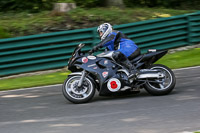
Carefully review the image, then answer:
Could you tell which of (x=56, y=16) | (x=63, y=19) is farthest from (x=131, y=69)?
(x=56, y=16)

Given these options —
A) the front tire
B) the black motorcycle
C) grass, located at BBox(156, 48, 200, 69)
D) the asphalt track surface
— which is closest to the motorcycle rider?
the black motorcycle

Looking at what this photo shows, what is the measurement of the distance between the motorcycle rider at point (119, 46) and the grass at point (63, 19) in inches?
244

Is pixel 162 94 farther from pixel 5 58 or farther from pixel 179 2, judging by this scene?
pixel 179 2

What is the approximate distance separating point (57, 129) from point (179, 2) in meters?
15.9

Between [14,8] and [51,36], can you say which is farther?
[14,8]

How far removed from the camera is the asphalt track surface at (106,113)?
5.64 metres

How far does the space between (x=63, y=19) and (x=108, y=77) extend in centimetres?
724

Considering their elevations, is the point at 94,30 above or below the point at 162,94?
above

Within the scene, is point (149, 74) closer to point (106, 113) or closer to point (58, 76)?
point (106, 113)

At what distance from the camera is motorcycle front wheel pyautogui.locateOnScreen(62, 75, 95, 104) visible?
7.38 metres

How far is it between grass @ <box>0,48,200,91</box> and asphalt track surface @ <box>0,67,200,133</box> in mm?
1277

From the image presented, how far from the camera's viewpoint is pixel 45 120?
6332mm

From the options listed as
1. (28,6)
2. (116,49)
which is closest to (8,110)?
(116,49)

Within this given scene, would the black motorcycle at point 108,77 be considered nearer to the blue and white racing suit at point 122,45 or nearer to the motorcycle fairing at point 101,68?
the motorcycle fairing at point 101,68
